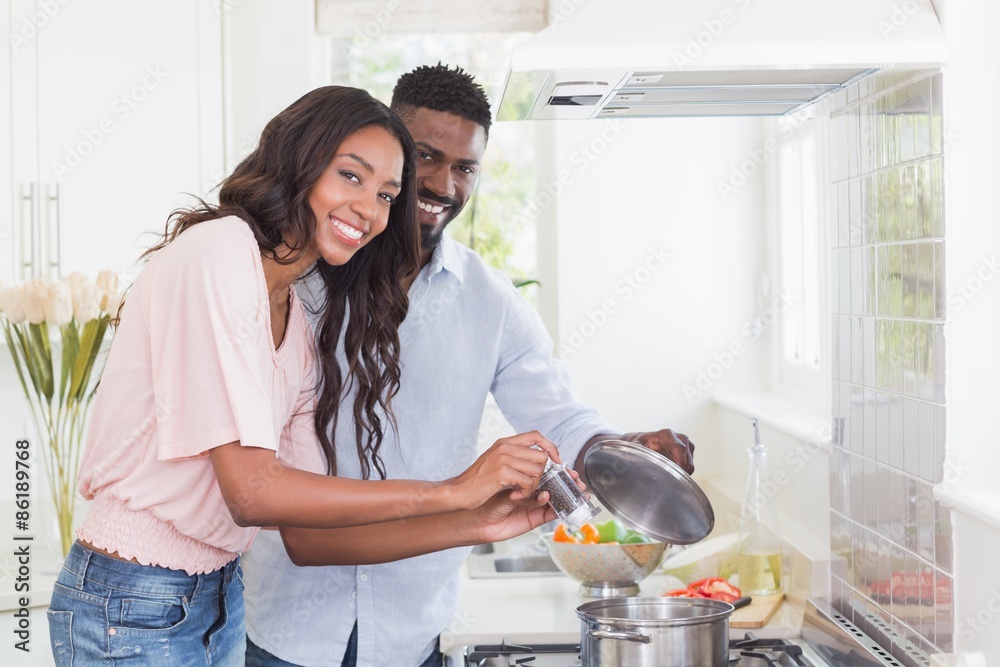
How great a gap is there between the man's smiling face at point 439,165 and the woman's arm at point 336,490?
22.3 inches

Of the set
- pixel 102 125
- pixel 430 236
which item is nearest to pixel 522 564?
pixel 430 236

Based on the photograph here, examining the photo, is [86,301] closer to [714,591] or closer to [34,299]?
[34,299]

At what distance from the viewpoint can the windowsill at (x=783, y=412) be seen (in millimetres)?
1997

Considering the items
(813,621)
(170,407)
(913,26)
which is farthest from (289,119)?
(813,621)

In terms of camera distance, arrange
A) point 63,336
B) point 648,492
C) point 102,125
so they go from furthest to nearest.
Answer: point 102,125 → point 63,336 → point 648,492

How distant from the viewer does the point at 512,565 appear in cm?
231

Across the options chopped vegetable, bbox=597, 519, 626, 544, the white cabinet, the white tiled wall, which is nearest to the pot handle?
the white tiled wall

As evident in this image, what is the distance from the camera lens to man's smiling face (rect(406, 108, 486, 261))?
1577 millimetres

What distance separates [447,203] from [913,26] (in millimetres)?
703

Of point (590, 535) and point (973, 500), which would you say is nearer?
point (973, 500)

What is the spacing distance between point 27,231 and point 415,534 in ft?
4.45

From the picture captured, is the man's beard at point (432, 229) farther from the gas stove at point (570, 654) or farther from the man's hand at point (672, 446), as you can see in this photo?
the gas stove at point (570, 654)

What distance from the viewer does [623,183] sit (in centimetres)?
280

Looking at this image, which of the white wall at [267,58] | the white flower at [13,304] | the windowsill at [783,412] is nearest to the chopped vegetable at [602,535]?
the windowsill at [783,412]
